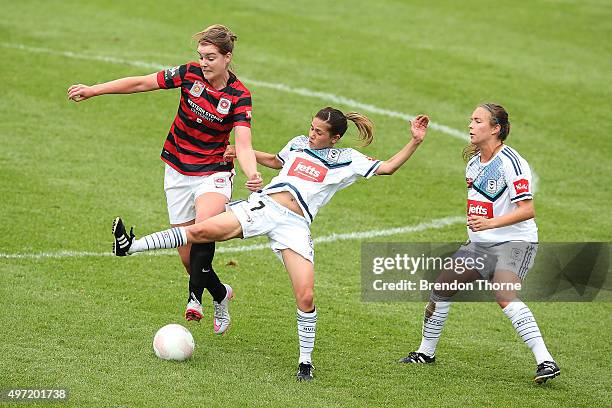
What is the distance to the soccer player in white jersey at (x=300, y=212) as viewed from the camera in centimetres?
756

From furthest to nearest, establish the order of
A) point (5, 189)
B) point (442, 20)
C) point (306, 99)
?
point (442, 20)
point (306, 99)
point (5, 189)

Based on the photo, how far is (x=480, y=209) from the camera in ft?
25.7

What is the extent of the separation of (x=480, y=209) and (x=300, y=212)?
4.43 feet

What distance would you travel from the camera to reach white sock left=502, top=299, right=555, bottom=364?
7734 mm

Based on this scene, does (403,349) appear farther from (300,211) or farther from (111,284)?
(111,284)

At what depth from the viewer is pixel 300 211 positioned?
7719mm

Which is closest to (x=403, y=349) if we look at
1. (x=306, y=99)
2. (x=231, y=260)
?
(x=231, y=260)

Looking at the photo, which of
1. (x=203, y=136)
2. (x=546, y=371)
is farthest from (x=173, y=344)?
(x=546, y=371)

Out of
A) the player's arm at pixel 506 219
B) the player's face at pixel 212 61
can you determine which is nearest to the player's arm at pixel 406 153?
the player's arm at pixel 506 219

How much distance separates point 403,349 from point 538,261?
9.90 ft

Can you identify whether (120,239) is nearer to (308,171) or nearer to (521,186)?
(308,171)

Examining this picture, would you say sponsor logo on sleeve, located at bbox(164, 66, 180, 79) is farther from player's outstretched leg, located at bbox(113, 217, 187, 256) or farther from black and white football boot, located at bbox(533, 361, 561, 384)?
black and white football boot, located at bbox(533, 361, 561, 384)

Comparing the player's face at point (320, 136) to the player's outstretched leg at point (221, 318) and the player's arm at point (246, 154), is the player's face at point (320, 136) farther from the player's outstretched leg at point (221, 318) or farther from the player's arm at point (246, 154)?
the player's outstretched leg at point (221, 318)

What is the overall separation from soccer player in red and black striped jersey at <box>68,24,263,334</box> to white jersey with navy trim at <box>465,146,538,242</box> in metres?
1.70
